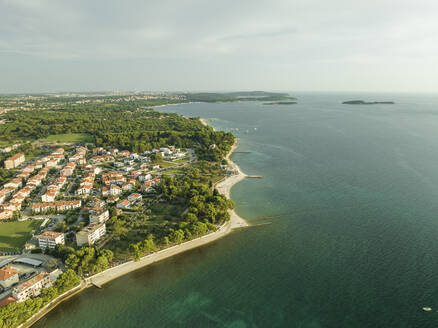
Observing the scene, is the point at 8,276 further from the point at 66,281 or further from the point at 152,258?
the point at 152,258

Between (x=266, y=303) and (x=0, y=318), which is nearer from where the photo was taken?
(x=0, y=318)

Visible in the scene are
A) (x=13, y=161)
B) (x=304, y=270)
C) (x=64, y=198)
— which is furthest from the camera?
(x=13, y=161)

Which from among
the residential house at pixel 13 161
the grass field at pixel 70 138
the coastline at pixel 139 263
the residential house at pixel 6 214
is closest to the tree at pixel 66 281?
the coastline at pixel 139 263

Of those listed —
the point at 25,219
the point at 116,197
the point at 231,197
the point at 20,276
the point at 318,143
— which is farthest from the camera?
the point at 318,143

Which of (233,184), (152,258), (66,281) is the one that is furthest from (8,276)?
(233,184)

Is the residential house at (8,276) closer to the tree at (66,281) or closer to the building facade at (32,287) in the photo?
the building facade at (32,287)

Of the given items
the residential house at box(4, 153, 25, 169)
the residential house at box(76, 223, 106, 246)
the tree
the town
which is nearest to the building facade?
the town

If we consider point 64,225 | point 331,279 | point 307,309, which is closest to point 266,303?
point 307,309

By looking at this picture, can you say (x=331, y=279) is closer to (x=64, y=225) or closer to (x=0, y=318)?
(x=0, y=318)
